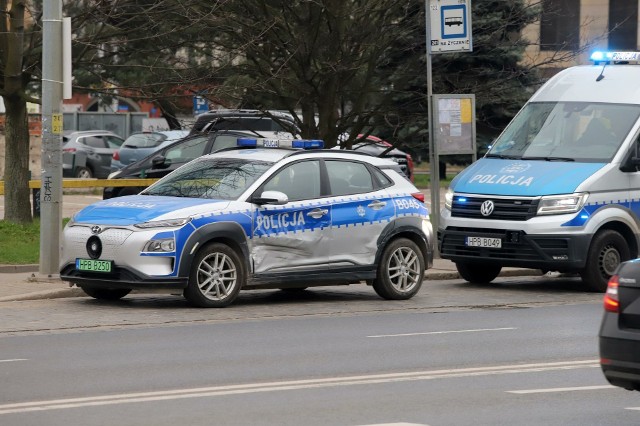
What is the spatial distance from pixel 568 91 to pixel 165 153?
31.7ft

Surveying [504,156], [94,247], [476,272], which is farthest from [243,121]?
[94,247]

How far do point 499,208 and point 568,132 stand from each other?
1508mm

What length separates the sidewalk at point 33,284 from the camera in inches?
604

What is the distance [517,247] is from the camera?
16.7 m

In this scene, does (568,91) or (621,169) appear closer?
(621,169)

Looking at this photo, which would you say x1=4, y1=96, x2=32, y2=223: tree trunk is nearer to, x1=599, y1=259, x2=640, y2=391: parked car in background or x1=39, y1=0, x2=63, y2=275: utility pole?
x1=39, y1=0, x2=63, y2=275: utility pole

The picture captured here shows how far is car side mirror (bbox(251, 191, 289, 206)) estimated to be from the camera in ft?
48.1

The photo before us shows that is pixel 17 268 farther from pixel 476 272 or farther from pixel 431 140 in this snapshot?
pixel 431 140

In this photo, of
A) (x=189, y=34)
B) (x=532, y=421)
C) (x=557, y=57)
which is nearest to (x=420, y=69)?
(x=557, y=57)

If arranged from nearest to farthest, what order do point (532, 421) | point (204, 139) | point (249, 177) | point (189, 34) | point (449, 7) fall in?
point (532, 421)
point (249, 177)
point (449, 7)
point (189, 34)
point (204, 139)

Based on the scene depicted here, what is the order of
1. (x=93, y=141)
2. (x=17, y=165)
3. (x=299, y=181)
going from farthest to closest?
1. (x=93, y=141)
2. (x=17, y=165)
3. (x=299, y=181)

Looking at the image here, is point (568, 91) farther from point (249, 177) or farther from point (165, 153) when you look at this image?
point (165, 153)

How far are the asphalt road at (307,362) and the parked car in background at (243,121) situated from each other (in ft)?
21.2

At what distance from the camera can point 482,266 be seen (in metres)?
18.2
